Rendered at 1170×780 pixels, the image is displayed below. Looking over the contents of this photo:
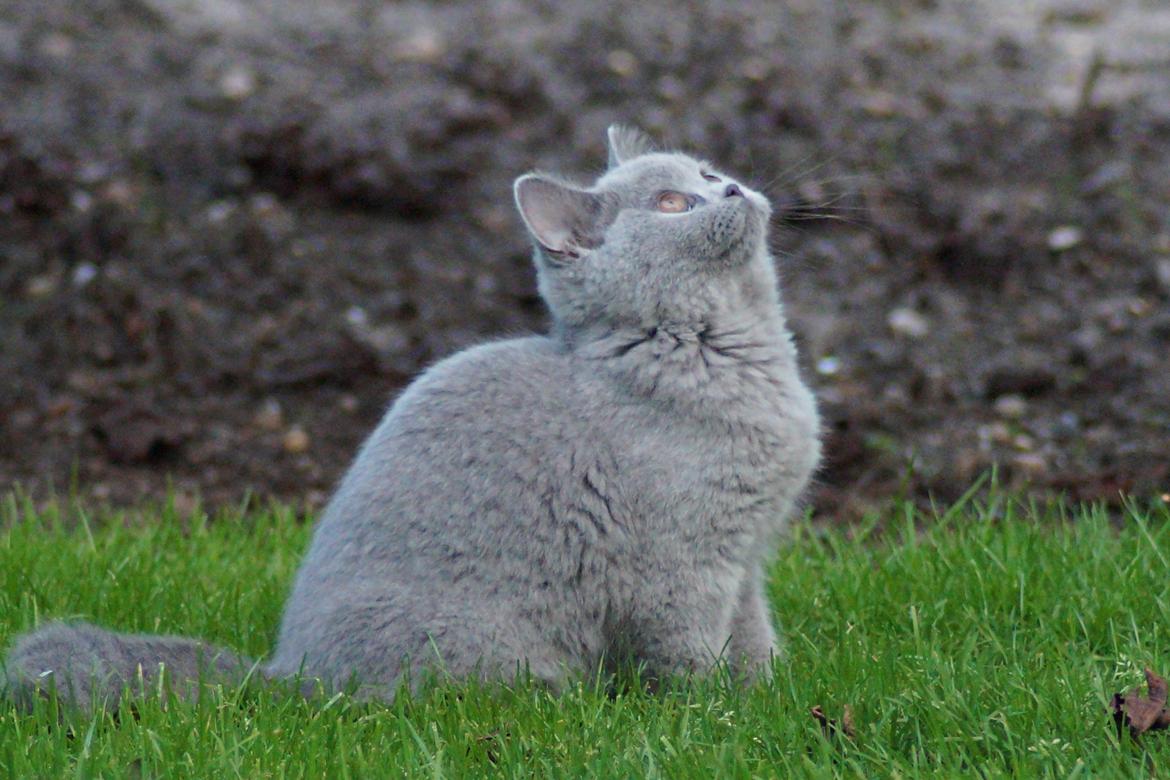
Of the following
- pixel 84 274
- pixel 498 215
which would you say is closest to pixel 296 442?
pixel 84 274

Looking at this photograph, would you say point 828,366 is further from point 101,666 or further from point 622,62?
point 101,666

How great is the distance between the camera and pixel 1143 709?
2.56 meters

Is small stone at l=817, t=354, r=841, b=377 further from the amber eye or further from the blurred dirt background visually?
the amber eye

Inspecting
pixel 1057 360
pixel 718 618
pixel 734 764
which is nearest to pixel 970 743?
pixel 734 764

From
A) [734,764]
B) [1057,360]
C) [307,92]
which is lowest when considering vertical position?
[1057,360]

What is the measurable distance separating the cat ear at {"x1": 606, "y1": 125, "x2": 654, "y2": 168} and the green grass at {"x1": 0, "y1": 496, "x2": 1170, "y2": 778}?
3.94ft

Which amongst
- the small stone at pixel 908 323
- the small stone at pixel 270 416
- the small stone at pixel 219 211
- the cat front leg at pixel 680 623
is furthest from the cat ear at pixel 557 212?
the small stone at pixel 219 211

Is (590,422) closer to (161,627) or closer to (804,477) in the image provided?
(804,477)

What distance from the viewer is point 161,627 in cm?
359

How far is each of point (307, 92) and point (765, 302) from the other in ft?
10.8

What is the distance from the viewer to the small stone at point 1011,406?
4.85 meters

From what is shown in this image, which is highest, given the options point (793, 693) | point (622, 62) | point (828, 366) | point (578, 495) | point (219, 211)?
point (622, 62)

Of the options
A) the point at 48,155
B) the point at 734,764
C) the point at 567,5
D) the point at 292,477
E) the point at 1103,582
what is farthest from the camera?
the point at 567,5

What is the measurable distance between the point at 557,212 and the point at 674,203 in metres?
0.28
